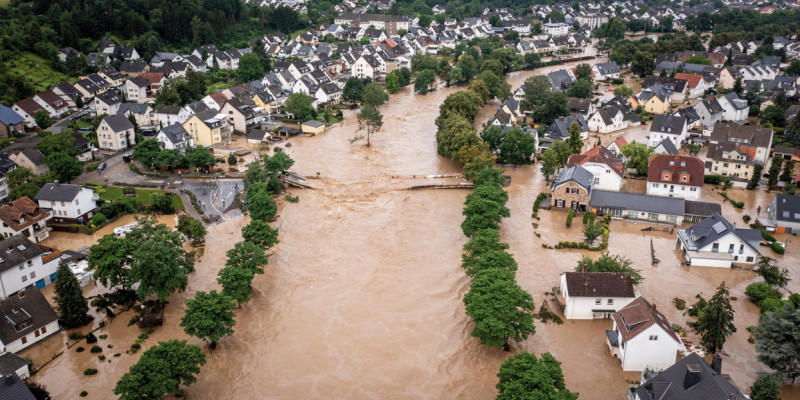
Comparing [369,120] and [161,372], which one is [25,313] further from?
[369,120]

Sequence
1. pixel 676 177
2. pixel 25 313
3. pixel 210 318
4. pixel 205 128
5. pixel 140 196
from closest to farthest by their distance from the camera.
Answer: pixel 210 318 → pixel 25 313 → pixel 676 177 → pixel 140 196 → pixel 205 128

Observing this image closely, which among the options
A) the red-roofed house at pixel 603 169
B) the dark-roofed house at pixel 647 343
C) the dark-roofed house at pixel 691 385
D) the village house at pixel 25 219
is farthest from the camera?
the red-roofed house at pixel 603 169

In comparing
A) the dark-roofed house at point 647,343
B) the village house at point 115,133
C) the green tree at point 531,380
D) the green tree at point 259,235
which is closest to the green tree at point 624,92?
the dark-roofed house at point 647,343

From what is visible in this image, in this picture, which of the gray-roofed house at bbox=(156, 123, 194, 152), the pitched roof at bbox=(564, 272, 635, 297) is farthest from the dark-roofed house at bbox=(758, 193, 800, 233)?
the gray-roofed house at bbox=(156, 123, 194, 152)

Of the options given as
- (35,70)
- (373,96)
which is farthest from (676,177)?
(35,70)

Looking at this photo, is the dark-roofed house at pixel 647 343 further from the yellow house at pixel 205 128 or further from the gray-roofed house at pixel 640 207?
the yellow house at pixel 205 128

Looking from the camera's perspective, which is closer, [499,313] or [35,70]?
[499,313]

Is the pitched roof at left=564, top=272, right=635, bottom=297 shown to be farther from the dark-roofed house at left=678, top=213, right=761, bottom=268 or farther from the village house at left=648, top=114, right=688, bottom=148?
the village house at left=648, top=114, right=688, bottom=148
